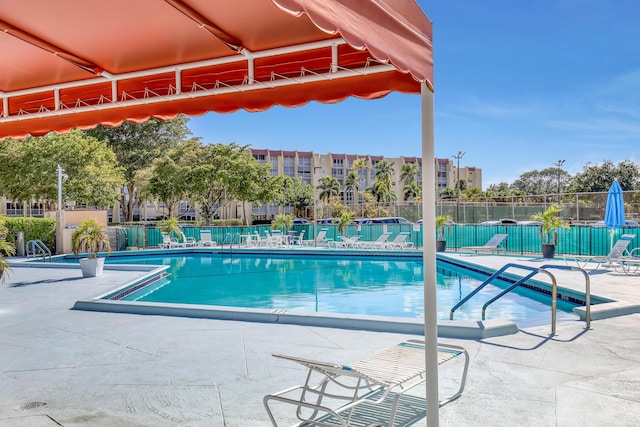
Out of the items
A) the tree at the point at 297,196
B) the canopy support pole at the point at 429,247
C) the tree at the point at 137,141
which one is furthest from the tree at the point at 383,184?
the canopy support pole at the point at 429,247

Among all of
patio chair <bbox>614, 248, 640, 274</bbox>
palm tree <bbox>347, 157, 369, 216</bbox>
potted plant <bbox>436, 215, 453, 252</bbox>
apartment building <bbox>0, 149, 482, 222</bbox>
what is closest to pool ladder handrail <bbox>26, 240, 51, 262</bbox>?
potted plant <bbox>436, 215, 453, 252</bbox>

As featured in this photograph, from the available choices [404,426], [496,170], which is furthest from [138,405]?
[496,170]

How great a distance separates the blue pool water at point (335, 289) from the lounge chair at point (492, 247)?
2.04m

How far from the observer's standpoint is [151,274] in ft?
40.3

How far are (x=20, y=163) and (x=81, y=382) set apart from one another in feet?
85.2

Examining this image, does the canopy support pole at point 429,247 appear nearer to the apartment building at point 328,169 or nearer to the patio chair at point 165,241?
the patio chair at point 165,241

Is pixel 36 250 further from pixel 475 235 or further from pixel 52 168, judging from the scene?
pixel 475 235

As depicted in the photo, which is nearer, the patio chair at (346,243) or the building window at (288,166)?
the patio chair at (346,243)

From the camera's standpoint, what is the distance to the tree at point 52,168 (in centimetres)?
2602

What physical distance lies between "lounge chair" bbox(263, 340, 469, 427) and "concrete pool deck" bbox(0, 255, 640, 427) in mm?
331

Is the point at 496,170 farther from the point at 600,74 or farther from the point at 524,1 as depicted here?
the point at 524,1

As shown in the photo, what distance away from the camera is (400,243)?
19.5 meters

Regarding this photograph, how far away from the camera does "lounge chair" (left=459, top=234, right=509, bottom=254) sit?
17.0 metres

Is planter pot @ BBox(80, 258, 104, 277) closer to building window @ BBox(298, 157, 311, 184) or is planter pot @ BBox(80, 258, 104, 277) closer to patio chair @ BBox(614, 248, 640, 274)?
patio chair @ BBox(614, 248, 640, 274)
